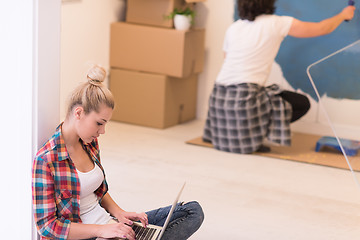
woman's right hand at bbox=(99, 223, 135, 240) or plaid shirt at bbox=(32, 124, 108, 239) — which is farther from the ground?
plaid shirt at bbox=(32, 124, 108, 239)

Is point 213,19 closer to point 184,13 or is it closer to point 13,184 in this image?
point 184,13

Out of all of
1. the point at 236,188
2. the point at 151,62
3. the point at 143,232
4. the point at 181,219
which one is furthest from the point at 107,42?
the point at 143,232

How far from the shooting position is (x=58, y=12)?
5.44 feet

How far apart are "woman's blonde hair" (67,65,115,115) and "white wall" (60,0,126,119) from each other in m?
2.42

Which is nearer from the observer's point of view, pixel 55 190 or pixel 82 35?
pixel 55 190

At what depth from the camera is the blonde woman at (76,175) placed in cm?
155

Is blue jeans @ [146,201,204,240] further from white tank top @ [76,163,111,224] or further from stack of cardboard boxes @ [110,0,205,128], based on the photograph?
stack of cardboard boxes @ [110,0,205,128]

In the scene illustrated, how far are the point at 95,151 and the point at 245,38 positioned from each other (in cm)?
213

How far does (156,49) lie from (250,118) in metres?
0.95

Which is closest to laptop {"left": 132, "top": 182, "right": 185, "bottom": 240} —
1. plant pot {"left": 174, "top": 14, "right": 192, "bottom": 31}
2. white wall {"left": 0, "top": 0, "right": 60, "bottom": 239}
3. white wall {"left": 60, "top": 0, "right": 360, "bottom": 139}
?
white wall {"left": 0, "top": 0, "right": 60, "bottom": 239}

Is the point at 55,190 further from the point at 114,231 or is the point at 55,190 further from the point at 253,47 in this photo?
the point at 253,47

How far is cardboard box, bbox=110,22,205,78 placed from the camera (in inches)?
165

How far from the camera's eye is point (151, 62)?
14.0 ft

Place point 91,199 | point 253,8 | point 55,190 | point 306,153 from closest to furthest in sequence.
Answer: point 55,190 < point 91,199 < point 253,8 < point 306,153
